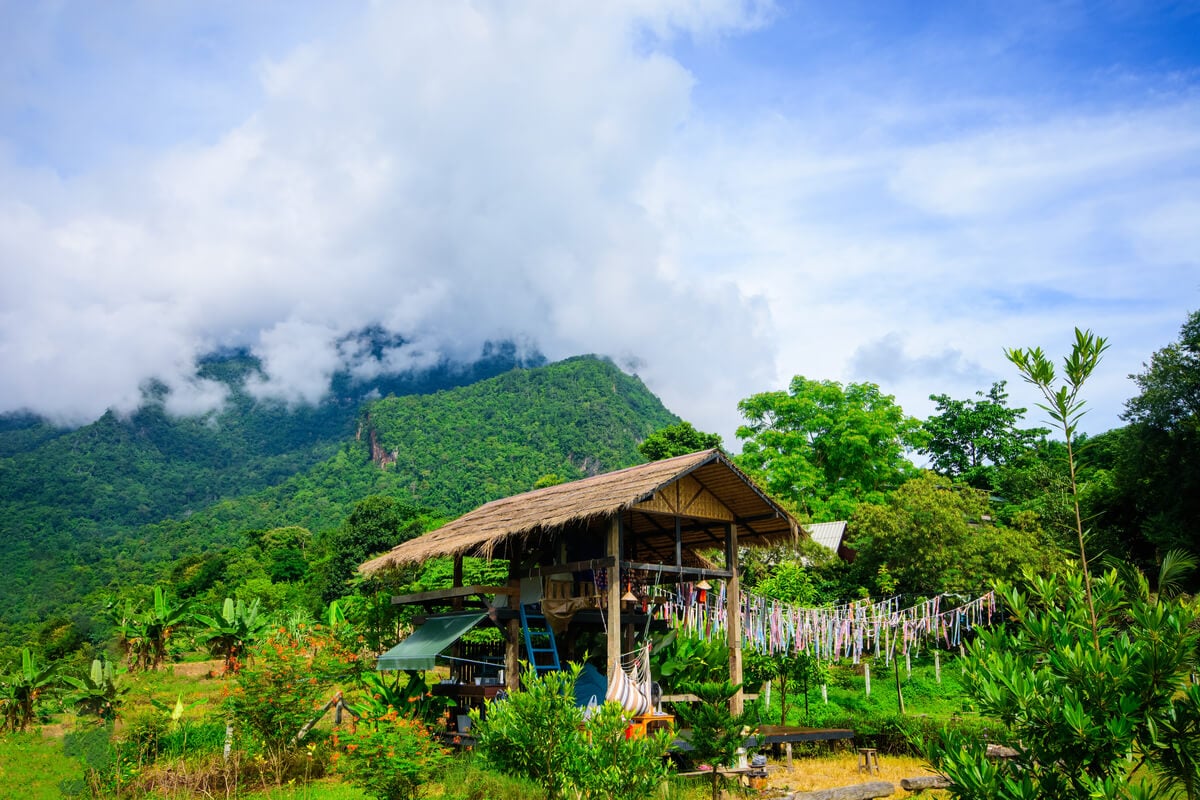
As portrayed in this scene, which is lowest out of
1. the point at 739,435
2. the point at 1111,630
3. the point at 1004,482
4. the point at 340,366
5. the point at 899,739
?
the point at 899,739

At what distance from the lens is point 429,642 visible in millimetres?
12336

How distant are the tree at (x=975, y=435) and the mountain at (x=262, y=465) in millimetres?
19749

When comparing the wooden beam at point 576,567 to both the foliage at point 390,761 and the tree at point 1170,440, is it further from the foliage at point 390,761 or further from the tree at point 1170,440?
the tree at point 1170,440

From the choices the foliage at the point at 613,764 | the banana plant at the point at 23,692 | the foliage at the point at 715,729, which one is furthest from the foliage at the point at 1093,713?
the banana plant at the point at 23,692

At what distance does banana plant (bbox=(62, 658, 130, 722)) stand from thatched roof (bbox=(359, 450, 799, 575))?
4.30 metres

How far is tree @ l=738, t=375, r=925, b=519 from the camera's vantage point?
31.6m

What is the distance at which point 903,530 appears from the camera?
834 inches

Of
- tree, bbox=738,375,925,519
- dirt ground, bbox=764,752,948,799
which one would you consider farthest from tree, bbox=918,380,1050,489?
dirt ground, bbox=764,752,948,799

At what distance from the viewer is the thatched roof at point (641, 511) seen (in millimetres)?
10812

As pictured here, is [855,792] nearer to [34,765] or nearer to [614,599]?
[614,599]

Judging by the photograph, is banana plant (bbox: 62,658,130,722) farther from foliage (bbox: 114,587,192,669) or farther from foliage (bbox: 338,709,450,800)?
foliage (bbox: 338,709,450,800)

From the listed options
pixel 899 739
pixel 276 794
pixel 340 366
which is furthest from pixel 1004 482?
pixel 340 366

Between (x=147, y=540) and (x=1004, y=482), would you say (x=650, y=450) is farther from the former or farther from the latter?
(x=147, y=540)

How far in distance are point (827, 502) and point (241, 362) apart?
72.8m
